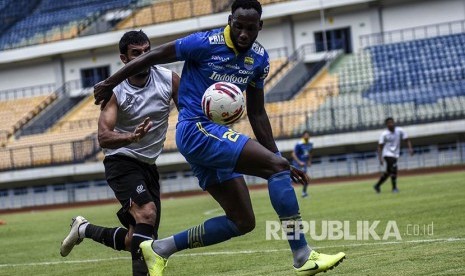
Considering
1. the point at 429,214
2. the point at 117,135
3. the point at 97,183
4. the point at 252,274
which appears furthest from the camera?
the point at 97,183

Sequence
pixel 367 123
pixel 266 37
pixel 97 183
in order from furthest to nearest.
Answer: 1. pixel 266 37
2. pixel 97 183
3. pixel 367 123

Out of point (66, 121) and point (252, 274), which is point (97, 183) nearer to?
point (66, 121)

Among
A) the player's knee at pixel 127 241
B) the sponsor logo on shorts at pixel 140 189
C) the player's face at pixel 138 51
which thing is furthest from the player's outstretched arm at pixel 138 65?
the player's knee at pixel 127 241

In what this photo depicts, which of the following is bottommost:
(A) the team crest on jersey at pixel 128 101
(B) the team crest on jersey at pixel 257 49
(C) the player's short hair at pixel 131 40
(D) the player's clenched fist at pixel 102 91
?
(A) the team crest on jersey at pixel 128 101

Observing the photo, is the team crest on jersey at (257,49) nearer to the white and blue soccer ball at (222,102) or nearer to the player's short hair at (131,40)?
the white and blue soccer ball at (222,102)

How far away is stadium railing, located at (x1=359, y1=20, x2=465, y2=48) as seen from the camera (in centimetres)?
4553

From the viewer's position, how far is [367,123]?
3938 cm

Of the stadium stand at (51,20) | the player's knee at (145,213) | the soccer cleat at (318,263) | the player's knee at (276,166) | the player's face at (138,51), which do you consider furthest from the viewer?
the stadium stand at (51,20)

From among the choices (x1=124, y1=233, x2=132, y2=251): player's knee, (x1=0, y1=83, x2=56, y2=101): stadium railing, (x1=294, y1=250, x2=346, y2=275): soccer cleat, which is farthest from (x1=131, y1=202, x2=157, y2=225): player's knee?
(x1=0, y1=83, x2=56, y2=101): stadium railing

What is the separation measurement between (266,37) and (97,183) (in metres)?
12.2

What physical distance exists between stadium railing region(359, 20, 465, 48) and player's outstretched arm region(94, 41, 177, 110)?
37.8 meters

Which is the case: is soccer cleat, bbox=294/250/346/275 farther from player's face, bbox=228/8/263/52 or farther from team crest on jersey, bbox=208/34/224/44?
team crest on jersey, bbox=208/34/224/44

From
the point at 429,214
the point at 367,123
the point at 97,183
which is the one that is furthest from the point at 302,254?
the point at 97,183

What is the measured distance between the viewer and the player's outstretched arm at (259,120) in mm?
9273
